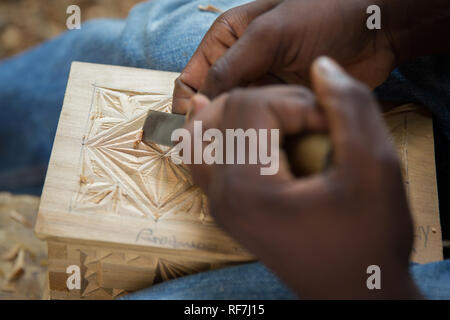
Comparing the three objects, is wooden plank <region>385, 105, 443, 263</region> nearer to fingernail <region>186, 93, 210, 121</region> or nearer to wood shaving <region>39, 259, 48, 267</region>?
fingernail <region>186, 93, 210, 121</region>

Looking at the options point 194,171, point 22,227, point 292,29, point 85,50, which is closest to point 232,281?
point 194,171

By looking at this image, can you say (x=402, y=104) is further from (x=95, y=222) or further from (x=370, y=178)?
(x=95, y=222)

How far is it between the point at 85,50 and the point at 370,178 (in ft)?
2.87

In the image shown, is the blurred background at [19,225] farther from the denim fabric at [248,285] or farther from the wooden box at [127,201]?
the denim fabric at [248,285]

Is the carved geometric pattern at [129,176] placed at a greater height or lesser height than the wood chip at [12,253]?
greater

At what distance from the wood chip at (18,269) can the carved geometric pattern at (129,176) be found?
644 millimetres

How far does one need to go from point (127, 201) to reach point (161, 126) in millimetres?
151

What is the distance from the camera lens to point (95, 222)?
715 millimetres

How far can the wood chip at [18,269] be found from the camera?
1.21 m

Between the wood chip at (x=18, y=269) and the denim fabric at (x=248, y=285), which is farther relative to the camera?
the wood chip at (x=18, y=269)

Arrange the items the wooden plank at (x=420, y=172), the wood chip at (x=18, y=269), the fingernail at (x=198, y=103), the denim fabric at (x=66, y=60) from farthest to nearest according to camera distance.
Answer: the wood chip at (x=18, y=269) → the denim fabric at (x=66, y=60) → the wooden plank at (x=420, y=172) → the fingernail at (x=198, y=103)

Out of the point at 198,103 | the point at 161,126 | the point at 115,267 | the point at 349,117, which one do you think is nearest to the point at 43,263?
the point at 115,267

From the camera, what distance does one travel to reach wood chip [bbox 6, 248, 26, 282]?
121 centimetres

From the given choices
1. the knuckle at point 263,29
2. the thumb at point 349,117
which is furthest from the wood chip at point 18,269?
the thumb at point 349,117
